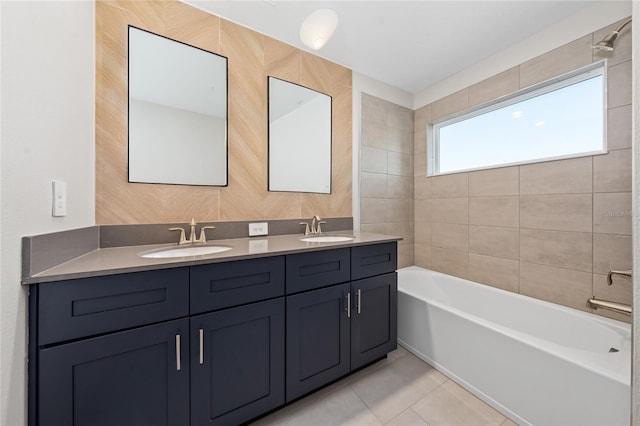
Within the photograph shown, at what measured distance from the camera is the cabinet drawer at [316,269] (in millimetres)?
1285

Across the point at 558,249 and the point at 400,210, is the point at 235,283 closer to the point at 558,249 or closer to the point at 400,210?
the point at 400,210

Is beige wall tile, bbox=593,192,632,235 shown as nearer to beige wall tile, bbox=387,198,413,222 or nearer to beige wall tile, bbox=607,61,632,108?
beige wall tile, bbox=607,61,632,108

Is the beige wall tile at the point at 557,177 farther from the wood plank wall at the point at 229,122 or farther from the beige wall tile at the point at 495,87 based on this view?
the wood plank wall at the point at 229,122

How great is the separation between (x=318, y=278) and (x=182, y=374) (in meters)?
0.73

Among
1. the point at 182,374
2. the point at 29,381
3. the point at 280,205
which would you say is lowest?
the point at 182,374

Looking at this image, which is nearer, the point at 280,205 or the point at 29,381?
the point at 29,381

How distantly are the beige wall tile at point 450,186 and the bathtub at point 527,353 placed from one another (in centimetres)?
83

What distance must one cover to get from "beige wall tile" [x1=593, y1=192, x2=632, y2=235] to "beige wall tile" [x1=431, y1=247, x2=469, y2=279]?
0.89 m

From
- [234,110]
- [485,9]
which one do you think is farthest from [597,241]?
[234,110]

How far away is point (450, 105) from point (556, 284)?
174 cm

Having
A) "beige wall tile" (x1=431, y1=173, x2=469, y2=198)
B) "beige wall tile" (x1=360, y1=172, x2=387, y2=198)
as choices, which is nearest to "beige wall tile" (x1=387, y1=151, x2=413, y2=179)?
"beige wall tile" (x1=360, y1=172, x2=387, y2=198)

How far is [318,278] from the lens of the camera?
1.37 m

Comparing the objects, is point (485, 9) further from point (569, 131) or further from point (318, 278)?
point (318, 278)

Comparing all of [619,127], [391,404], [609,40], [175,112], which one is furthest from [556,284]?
[175,112]
